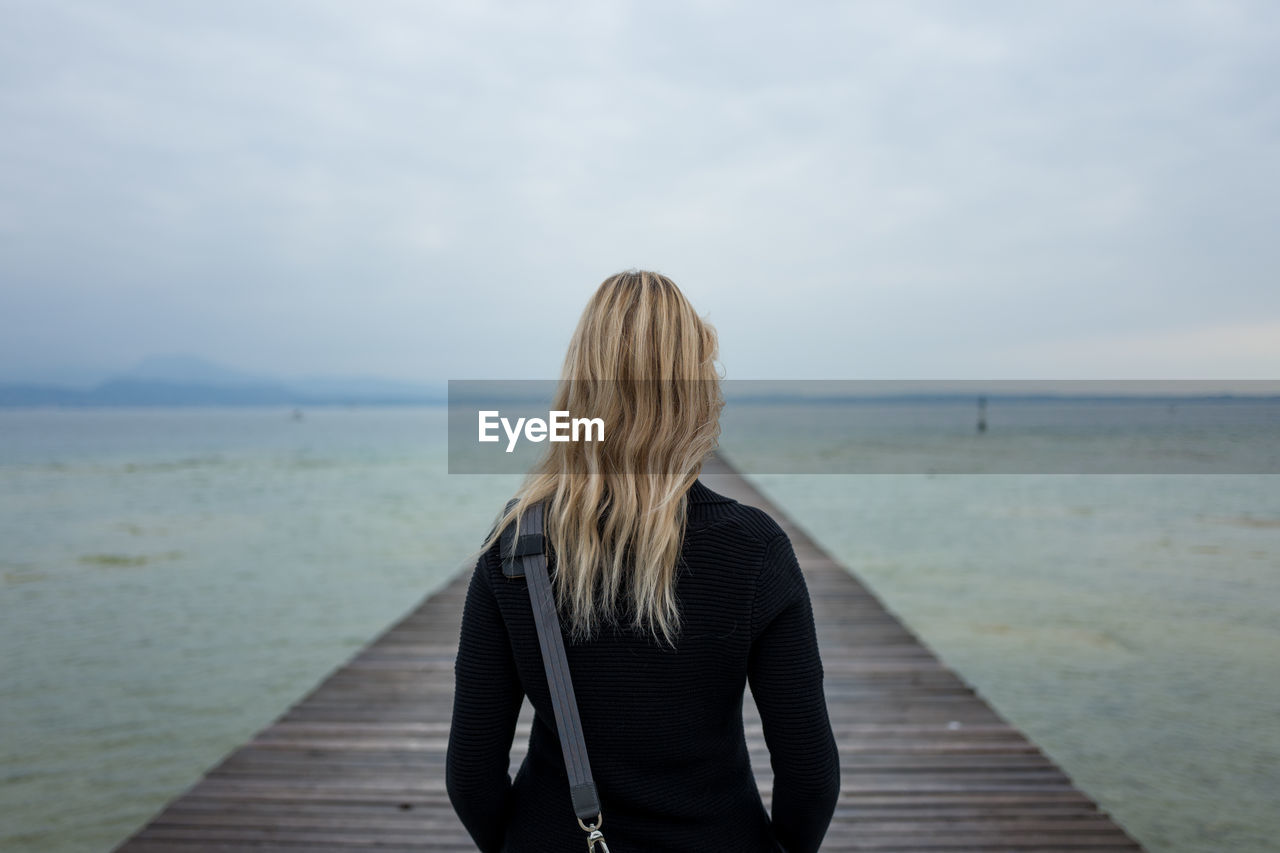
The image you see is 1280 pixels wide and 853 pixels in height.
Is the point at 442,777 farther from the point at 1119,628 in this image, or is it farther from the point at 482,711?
the point at 1119,628

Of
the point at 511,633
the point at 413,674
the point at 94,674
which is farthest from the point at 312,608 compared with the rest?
the point at 511,633

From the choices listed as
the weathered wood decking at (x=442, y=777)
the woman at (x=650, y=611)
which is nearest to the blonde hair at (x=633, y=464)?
the woman at (x=650, y=611)

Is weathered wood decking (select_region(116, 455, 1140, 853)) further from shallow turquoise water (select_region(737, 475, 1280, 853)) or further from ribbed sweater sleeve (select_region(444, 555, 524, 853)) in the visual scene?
ribbed sweater sleeve (select_region(444, 555, 524, 853))

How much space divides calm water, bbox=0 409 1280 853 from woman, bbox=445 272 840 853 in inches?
162

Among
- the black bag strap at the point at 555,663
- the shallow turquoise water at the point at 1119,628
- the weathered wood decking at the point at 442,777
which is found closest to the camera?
the black bag strap at the point at 555,663

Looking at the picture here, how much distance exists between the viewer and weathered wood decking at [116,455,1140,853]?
2803 millimetres

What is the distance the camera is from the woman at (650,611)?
1.13 metres

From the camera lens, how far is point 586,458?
3.84 ft

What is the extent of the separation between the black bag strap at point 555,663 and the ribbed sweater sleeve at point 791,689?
0.28 m

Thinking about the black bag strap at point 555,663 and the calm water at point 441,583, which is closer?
the black bag strap at point 555,663

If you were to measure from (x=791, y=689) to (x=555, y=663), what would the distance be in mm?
363

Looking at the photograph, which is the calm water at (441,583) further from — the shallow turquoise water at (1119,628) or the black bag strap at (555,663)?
the black bag strap at (555,663)

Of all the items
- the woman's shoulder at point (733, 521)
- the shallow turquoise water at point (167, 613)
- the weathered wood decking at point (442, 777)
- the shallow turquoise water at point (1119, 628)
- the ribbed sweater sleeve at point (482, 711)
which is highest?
the woman's shoulder at point (733, 521)

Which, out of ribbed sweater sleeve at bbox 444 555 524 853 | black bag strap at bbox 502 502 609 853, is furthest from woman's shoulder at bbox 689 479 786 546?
ribbed sweater sleeve at bbox 444 555 524 853
